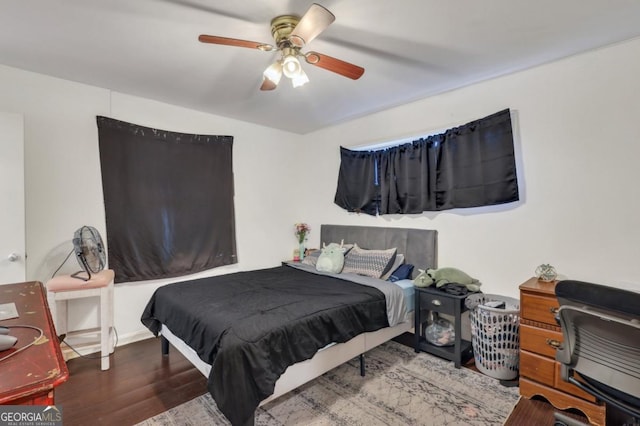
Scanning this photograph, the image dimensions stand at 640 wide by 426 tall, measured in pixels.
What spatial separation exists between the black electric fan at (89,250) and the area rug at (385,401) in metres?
1.41

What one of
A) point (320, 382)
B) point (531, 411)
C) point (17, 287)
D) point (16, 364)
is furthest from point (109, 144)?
point (531, 411)

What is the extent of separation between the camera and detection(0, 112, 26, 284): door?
2248 mm

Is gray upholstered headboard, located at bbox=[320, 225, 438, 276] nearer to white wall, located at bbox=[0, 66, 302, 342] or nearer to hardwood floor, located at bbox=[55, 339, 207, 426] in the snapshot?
white wall, located at bbox=[0, 66, 302, 342]

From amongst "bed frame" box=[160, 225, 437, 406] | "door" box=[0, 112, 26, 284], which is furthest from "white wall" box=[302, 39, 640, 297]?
"door" box=[0, 112, 26, 284]

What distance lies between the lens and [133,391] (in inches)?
88.7

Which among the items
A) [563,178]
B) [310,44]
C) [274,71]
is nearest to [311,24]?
[274,71]

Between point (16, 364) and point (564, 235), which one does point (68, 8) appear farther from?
point (564, 235)

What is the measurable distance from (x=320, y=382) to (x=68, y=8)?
3.02 meters

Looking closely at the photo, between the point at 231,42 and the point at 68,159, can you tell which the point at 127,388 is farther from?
the point at 231,42

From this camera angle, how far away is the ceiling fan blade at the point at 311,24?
1.47m

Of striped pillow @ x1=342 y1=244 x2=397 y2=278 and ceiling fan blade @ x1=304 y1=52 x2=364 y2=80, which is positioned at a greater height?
ceiling fan blade @ x1=304 y1=52 x2=364 y2=80

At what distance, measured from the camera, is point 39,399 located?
2.52 feet

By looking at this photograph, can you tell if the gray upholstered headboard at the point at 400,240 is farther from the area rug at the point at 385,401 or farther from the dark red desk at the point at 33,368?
the dark red desk at the point at 33,368

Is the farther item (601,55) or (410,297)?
(410,297)
